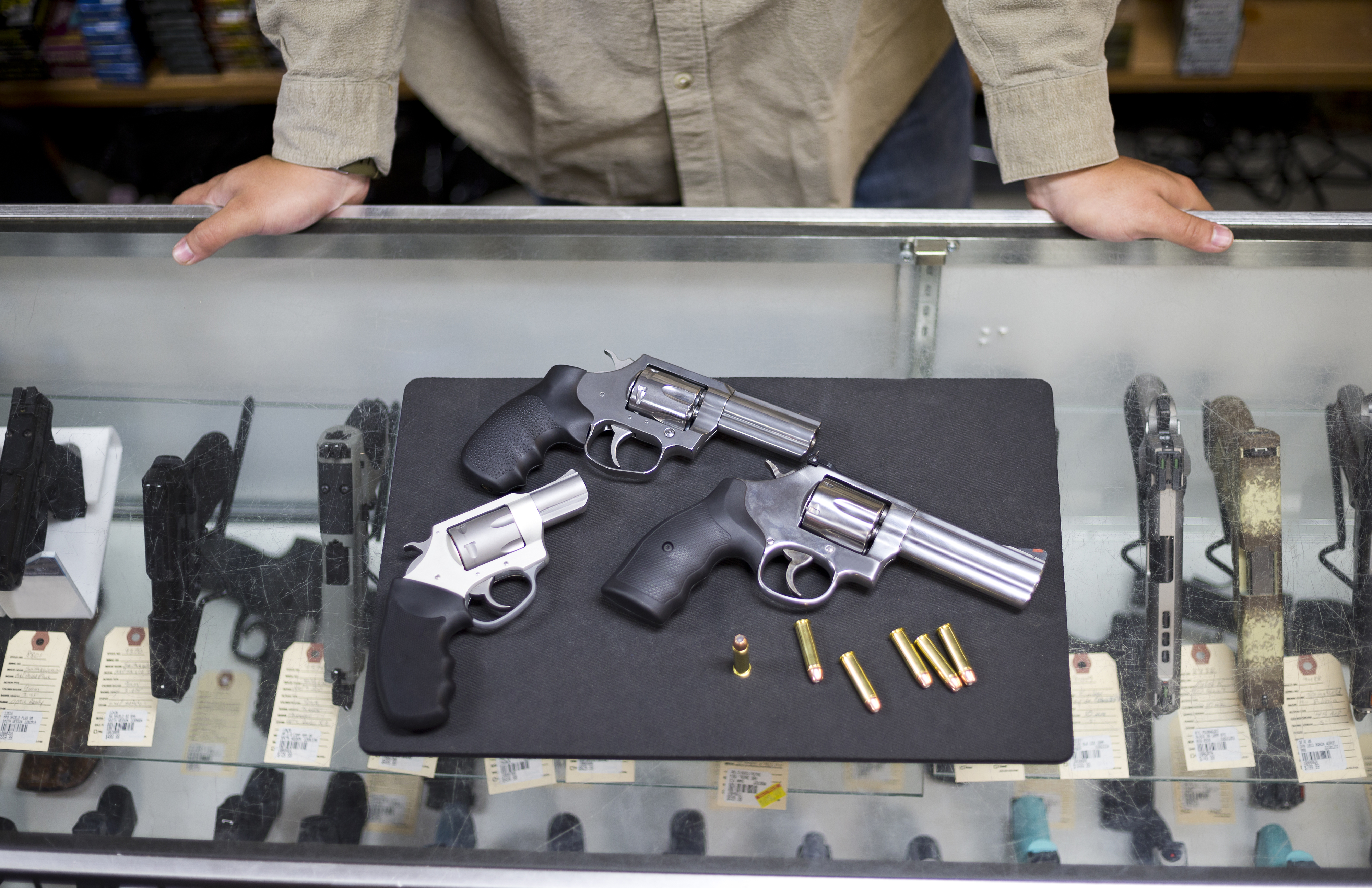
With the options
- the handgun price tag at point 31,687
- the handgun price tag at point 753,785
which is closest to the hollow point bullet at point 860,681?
the handgun price tag at point 753,785

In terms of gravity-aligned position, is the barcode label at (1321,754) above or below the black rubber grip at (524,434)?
below

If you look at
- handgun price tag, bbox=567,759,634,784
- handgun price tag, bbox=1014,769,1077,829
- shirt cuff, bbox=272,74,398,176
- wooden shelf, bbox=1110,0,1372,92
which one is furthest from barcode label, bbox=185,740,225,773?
wooden shelf, bbox=1110,0,1372,92

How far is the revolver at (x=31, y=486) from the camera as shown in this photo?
1321 millimetres

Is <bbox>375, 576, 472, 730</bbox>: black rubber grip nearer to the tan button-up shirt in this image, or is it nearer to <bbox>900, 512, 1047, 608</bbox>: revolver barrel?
<bbox>900, 512, 1047, 608</bbox>: revolver barrel

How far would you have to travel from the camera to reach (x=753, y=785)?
119cm

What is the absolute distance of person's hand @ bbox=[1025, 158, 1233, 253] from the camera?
142 cm

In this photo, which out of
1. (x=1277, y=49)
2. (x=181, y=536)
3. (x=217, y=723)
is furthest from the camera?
(x=1277, y=49)

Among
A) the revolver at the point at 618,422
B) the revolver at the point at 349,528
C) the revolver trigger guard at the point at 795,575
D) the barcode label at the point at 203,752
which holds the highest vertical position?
the revolver at the point at 618,422

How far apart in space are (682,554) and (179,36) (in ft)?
8.08

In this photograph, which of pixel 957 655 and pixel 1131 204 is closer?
pixel 957 655

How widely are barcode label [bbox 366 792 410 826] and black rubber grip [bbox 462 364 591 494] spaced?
0.39 metres

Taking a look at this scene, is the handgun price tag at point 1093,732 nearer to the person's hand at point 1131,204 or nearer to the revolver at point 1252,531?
the revolver at point 1252,531

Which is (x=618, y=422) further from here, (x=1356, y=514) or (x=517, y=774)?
(x=1356, y=514)

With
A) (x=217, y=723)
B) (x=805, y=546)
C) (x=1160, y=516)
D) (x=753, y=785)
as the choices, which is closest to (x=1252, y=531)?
(x=1160, y=516)
